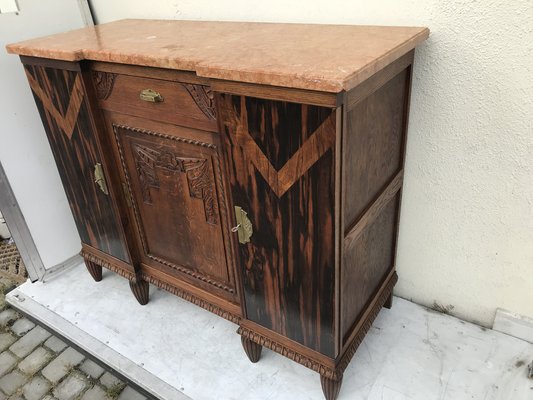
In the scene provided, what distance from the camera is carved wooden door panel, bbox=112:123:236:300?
1346mm

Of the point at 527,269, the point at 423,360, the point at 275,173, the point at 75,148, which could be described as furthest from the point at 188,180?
the point at 527,269

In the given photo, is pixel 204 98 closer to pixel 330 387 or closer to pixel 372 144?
pixel 372 144

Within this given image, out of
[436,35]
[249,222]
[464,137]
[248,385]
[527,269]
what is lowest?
[248,385]

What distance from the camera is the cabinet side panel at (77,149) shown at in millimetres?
1485

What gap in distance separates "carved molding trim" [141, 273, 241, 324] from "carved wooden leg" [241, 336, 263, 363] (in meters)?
0.07

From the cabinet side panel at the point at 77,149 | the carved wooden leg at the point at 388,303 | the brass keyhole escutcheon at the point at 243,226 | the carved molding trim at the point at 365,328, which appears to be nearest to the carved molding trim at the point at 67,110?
the cabinet side panel at the point at 77,149

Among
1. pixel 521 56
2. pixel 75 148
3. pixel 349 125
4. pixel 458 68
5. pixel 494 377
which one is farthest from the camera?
pixel 75 148

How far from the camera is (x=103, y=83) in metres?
1.41

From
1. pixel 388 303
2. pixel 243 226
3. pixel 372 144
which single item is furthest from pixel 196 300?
pixel 372 144

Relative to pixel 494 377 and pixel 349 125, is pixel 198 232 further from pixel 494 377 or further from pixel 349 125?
pixel 494 377

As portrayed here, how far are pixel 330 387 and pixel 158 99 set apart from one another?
3.26 ft

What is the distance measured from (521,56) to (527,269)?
69 cm

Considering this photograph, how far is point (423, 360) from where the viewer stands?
1.53 metres

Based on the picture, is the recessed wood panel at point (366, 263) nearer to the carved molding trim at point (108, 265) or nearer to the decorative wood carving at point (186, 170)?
the decorative wood carving at point (186, 170)
